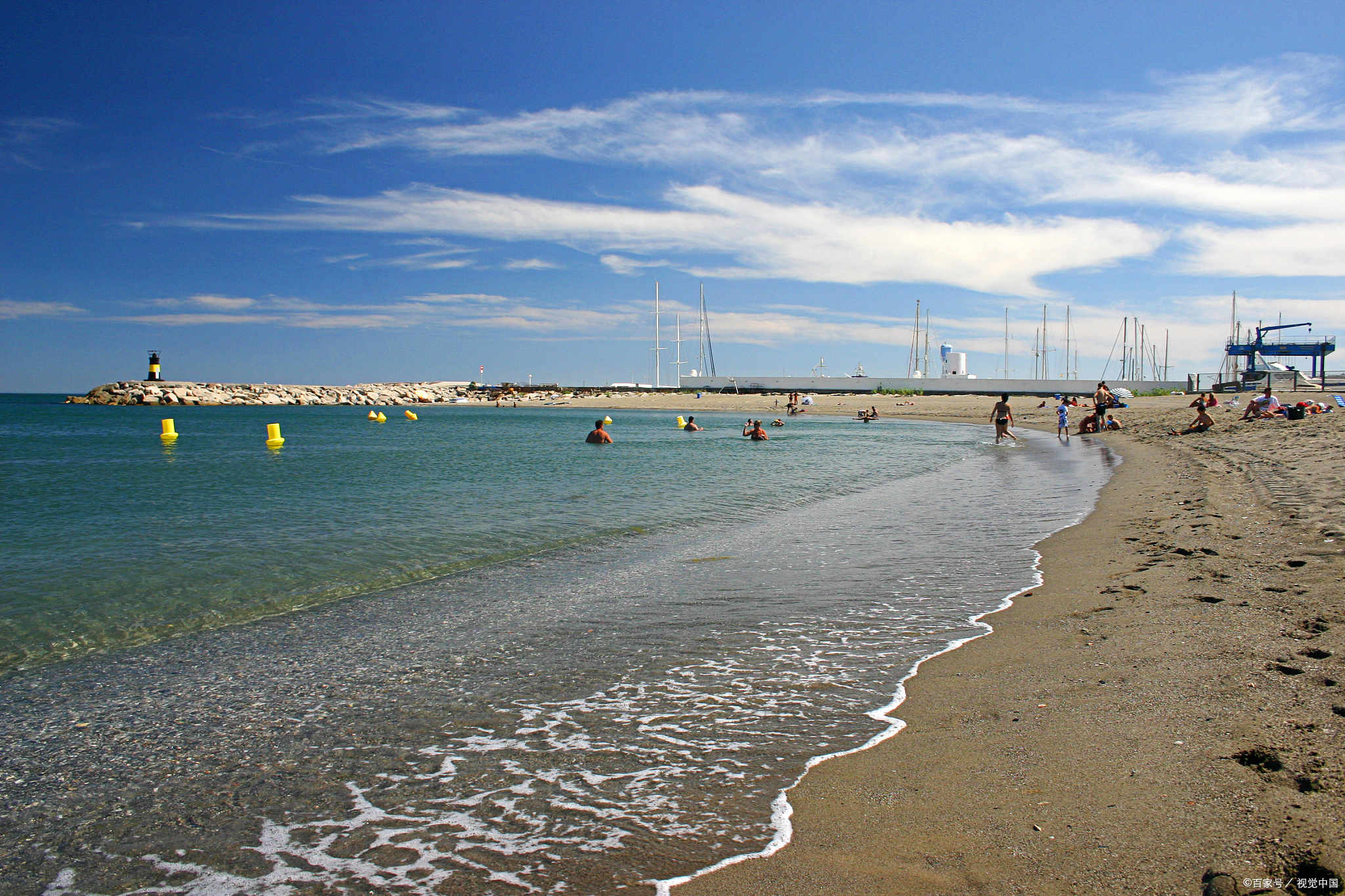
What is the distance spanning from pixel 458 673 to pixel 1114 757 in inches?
178

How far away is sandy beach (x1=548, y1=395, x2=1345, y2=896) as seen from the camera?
286 cm

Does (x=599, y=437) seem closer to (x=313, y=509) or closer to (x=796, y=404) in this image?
(x=313, y=509)

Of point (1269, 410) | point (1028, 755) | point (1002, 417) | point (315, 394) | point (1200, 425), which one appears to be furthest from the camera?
point (315, 394)

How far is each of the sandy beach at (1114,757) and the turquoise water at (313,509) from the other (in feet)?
23.1

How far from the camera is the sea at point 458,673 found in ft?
11.3

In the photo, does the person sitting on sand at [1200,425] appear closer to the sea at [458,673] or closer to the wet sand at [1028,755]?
the sea at [458,673]

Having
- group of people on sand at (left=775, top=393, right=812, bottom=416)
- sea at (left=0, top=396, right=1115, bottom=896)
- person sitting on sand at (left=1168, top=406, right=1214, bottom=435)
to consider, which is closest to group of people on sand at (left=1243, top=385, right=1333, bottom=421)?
person sitting on sand at (left=1168, top=406, right=1214, bottom=435)

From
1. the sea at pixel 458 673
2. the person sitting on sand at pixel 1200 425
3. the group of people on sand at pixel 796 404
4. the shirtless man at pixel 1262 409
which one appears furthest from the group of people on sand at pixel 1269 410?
the group of people on sand at pixel 796 404

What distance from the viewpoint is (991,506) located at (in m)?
14.4

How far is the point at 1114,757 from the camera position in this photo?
3703 mm

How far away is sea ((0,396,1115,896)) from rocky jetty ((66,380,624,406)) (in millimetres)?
110474

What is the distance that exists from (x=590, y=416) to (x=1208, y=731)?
254ft

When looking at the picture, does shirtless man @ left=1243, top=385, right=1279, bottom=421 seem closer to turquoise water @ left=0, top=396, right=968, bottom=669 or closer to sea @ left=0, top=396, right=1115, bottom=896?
turquoise water @ left=0, top=396, right=968, bottom=669

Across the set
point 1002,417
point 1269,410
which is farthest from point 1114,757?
point 1269,410
